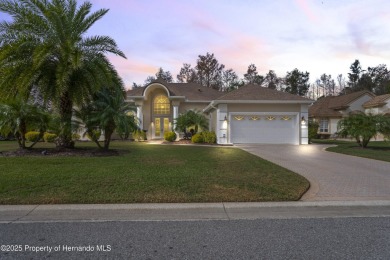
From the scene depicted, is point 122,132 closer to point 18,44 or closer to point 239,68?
point 18,44

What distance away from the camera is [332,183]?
7848mm

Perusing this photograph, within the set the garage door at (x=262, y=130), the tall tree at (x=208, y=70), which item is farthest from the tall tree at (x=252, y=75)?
the garage door at (x=262, y=130)

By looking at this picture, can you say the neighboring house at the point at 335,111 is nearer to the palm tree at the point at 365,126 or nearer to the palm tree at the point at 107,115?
the palm tree at the point at 365,126

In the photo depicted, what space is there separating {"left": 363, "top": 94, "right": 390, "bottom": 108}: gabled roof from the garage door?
54.8 ft

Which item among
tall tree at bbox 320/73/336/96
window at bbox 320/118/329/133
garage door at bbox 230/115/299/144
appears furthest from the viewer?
tall tree at bbox 320/73/336/96

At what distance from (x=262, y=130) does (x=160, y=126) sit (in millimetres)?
10608

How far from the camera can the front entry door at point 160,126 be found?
28.0 meters

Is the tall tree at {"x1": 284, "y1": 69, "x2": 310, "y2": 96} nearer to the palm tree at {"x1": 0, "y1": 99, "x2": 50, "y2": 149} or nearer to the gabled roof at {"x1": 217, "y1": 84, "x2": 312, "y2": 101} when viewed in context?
the gabled roof at {"x1": 217, "y1": 84, "x2": 312, "y2": 101}

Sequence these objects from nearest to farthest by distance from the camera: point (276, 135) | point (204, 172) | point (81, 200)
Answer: point (81, 200) < point (204, 172) < point (276, 135)

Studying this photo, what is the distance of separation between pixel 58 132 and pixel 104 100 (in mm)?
2380

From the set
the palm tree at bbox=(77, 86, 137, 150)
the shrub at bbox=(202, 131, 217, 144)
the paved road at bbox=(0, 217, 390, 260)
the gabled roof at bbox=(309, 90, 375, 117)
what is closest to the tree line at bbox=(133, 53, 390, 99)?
the gabled roof at bbox=(309, 90, 375, 117)

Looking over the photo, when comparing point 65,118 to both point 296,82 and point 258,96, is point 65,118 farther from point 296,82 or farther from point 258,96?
point 296,82

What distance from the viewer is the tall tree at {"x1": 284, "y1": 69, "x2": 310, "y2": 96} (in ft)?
191

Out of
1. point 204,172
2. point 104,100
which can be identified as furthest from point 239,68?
point 204,172
